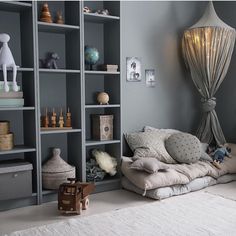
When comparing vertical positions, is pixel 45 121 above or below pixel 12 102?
below

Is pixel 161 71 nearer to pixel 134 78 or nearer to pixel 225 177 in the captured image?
pixel 134 78

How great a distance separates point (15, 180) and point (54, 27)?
54.3 inches

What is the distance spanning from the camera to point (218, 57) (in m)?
3.92

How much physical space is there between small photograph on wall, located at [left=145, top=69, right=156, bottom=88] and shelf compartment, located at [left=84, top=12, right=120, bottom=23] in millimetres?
800

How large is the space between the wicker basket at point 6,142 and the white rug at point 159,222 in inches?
29.9

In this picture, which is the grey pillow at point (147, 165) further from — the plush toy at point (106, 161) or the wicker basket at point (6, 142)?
the wicker basket at point (6, 142)

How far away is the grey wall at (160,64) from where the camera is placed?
3.78 m

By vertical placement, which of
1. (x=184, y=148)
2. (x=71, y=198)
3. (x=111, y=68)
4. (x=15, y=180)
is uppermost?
(x=111, y=68)

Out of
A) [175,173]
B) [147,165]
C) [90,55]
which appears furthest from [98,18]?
[175,173]

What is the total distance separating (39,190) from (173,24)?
251 centimetres

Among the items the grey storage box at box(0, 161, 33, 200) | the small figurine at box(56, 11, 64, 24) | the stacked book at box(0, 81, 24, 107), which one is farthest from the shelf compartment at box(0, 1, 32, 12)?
the grey storage box at box(0, 161, 33, 200)

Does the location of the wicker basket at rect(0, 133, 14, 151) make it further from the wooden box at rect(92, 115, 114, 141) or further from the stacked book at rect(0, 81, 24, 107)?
the wooden box at rect(92, 115, 114, 141)

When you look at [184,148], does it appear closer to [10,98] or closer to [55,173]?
[55,173]

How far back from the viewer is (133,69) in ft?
12.4
